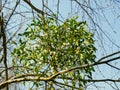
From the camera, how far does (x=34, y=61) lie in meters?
2.67

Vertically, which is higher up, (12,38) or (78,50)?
(12,38)

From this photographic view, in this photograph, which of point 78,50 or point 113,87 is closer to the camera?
point 113,87

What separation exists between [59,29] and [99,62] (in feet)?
1.58

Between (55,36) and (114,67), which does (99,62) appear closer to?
(114,67)

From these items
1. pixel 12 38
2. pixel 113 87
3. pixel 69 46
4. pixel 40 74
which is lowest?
pixel 113 87

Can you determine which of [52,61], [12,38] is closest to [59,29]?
[52,61]

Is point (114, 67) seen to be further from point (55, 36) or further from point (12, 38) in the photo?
point (12, 38)

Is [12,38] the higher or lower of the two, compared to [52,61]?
higher

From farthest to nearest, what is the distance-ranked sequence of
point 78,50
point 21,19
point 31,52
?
point 21,19, point 31,52, point 78,50

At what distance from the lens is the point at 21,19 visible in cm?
342

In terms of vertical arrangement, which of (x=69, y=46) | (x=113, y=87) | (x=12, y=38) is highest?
(x=12, y=38)

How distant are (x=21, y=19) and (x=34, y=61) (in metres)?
0.85

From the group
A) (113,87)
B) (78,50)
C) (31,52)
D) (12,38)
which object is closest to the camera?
(113,87)

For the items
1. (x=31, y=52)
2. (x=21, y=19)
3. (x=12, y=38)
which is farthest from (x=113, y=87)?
(x=12, y=38)
